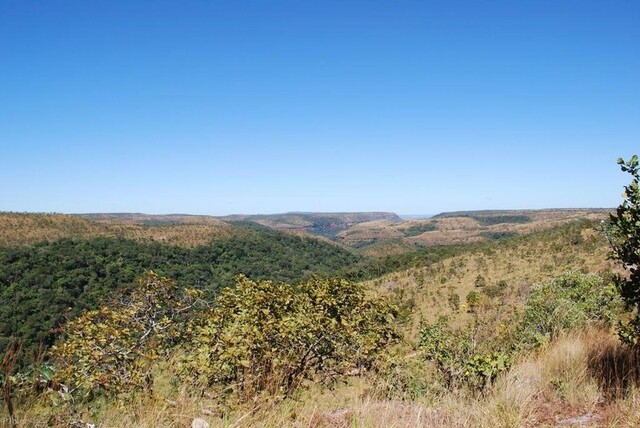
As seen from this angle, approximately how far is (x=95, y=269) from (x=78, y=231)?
3293cm

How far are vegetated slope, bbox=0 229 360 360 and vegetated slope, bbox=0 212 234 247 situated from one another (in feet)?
20.2

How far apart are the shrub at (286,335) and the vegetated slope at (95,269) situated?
20497mm

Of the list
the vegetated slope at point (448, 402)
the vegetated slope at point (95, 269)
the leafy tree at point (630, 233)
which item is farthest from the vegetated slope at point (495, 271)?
the leafy tree at point (630, 233)

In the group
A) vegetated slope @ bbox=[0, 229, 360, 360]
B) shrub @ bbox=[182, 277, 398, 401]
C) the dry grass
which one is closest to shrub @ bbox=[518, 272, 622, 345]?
shrub @ bbox=[182, 277, 398, 401]

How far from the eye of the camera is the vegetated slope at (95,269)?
144 ft

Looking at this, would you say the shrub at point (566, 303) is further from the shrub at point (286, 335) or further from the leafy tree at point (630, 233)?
the leafy tree at point (630, 233)

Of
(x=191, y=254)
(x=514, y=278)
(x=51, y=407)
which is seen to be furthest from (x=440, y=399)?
(x=191, y=254)

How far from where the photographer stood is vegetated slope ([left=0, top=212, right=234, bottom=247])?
7744 centimetres

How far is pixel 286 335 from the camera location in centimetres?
701

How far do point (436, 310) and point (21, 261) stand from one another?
193 feet

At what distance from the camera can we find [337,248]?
157 metres

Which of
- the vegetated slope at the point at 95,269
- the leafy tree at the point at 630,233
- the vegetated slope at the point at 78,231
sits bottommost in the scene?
the vegetated slope at the point at 95,269

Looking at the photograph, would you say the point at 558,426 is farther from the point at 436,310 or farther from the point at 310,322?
the point at 436,310

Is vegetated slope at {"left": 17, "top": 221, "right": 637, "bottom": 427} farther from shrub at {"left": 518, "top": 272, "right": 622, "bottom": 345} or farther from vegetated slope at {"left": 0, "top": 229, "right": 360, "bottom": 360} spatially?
vegetated slope at {"left": 0, "top": 229, "right": 360, "bottom": 360}
